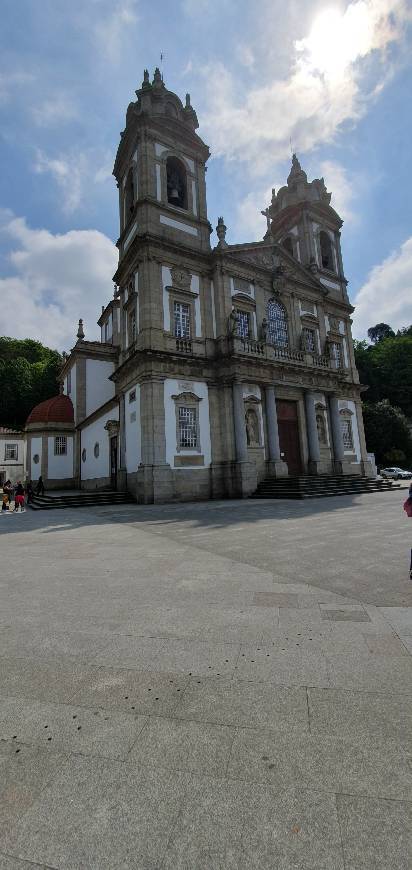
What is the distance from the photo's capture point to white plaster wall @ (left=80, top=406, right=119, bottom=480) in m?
25.4

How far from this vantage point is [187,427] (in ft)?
66.0

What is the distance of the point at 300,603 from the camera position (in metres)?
4.09

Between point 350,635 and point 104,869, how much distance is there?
2.46 meters

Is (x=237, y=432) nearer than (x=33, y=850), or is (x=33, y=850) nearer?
(x=33, y=850)

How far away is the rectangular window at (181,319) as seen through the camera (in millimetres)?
20938

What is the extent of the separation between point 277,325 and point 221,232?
637 cm

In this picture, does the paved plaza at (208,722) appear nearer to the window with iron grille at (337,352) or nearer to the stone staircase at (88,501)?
the stone staircase at (88,501)

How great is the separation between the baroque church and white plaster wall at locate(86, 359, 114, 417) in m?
2.74

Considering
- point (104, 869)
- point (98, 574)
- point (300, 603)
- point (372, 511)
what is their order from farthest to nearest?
point (372, 511) < point (98, 574) < point (300, 603) < point (104, 869)

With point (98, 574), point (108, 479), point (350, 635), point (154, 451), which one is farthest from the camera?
point (108, 479)

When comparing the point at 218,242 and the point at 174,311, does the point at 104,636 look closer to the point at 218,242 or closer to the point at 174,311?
the point at 174,311

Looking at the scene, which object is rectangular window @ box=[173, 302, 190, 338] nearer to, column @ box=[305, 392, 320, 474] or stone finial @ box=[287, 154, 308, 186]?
column @ box=[305, 392, 320, 474]

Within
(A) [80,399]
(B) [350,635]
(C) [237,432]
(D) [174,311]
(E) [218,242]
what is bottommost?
(B) [350,635]

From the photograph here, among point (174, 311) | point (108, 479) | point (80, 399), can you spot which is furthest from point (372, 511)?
point (80, 399)
